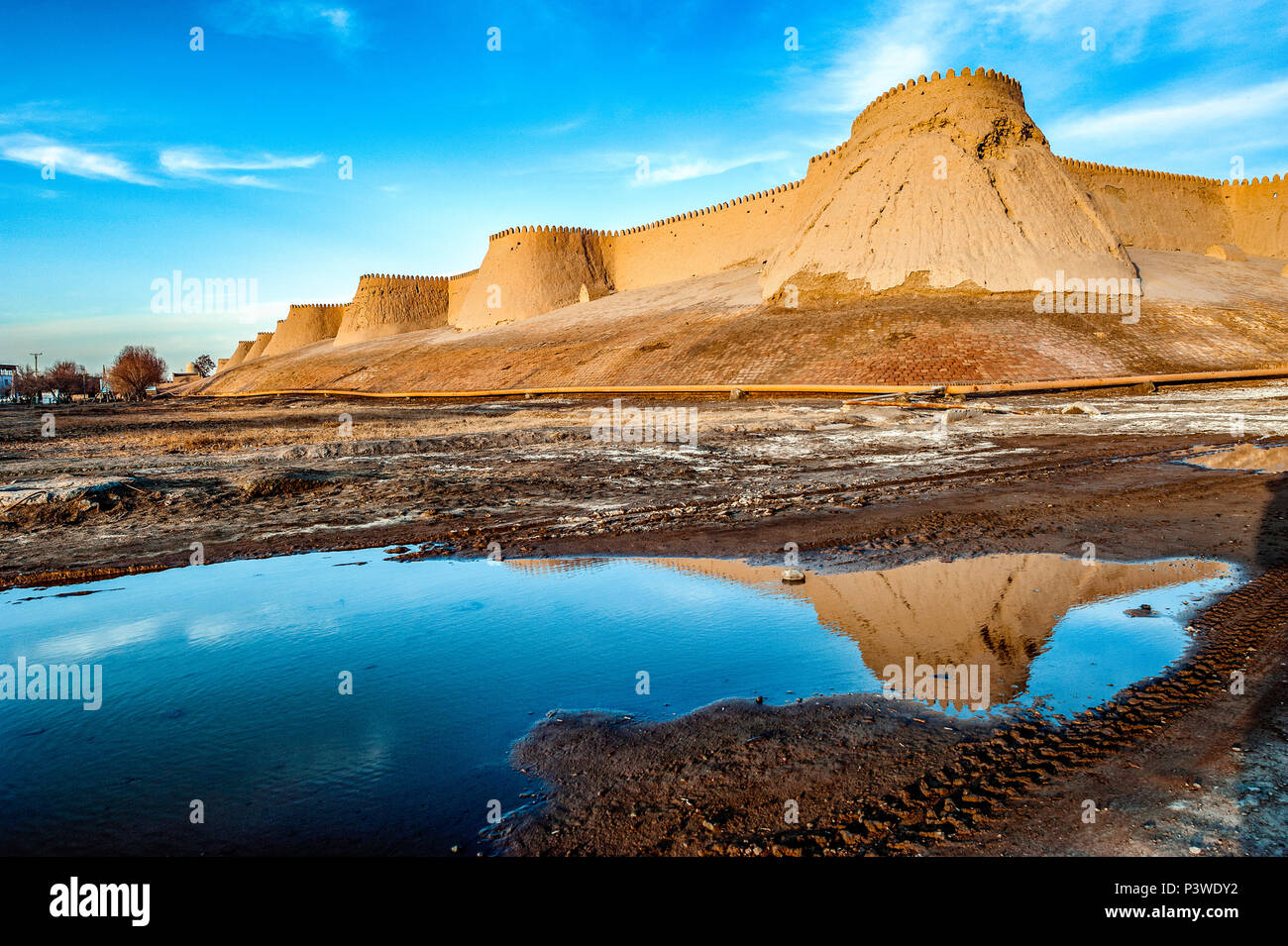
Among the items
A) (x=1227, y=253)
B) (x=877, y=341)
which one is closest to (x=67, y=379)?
(x=877, y=341)

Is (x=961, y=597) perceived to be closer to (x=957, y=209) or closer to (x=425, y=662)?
(x=425, y=662)

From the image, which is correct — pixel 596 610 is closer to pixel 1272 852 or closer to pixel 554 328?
pixel 1272 852

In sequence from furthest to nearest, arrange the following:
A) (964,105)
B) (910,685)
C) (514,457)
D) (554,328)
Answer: (554,328)
(964,105)
(514,457)
(910,685)

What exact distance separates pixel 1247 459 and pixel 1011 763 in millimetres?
12004

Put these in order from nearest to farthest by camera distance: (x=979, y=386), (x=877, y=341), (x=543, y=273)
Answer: (x=979, y=386) < (x=877, y=341) < (x=543, y=273)

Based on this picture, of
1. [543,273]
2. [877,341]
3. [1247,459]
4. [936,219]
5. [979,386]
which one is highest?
[543,273]

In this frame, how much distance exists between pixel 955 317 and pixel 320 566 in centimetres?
3249

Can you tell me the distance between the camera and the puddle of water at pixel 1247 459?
11.4m

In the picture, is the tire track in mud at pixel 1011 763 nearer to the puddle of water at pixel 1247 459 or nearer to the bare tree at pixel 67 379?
the puddle of water at pixel 1247 459

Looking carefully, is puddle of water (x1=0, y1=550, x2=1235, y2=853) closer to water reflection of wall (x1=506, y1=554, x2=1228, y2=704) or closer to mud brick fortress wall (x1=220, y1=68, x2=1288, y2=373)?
water reflection of wall (x1=506, y1=554, x2=1228, y2=704)

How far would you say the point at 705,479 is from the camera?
12016 millimetres

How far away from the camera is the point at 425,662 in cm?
484
